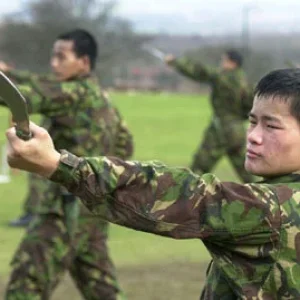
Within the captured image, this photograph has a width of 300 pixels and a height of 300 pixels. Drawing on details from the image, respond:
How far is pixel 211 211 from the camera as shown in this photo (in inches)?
101

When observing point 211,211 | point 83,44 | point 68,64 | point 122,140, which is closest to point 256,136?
point 211,211

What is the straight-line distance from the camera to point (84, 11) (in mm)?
41906

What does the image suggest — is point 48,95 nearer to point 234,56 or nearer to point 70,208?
point 70,208

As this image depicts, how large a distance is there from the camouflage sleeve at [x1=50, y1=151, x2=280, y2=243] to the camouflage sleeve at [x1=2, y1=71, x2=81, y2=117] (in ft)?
8.69

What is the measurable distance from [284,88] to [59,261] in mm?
3240

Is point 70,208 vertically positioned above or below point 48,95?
below

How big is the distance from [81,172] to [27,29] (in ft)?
134

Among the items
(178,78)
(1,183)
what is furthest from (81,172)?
(178,78)

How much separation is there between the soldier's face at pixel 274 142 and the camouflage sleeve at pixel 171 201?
4.7 inches

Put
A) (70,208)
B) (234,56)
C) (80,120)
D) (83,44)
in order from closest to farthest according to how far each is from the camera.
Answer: (70,208) → (80,120) → (83,44) → (234,56)

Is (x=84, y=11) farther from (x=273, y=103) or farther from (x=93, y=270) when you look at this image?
(x=273, y=103)

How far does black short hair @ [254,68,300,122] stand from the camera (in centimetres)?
270

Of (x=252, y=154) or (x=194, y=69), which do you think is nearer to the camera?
(x=252, y=154)

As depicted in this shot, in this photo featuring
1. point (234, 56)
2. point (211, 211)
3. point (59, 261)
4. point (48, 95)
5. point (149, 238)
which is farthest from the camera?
point (234, 56)
